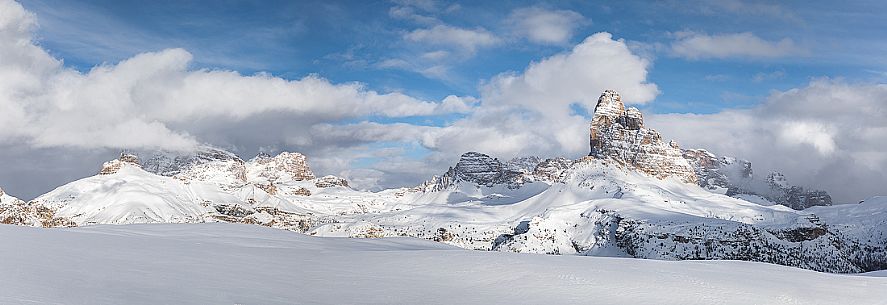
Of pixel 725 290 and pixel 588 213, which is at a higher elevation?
pixel 588 213

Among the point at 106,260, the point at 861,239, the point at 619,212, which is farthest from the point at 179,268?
the point at 861,239

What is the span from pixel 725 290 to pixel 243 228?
19813 mm

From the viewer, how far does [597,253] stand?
374 feet

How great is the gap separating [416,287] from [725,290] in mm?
7141

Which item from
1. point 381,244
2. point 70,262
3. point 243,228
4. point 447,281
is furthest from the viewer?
point 243,228

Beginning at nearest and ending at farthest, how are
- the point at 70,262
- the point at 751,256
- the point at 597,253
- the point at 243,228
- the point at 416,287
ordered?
1. the point at 70,262
2. the point at 416,287
3. the point at 243,228
4. the point at 751,256
5. the point at 597,253

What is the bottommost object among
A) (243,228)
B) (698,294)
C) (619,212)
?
(698,294)

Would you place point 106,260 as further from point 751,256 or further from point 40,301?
point 751,256

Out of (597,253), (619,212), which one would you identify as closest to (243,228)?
(597,253)

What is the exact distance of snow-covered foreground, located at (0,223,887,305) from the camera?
10609mm

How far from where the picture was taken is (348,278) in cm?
1377

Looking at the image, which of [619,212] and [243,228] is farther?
[619,212]

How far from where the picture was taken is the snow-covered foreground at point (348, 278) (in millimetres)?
10609

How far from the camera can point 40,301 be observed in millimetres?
8820
